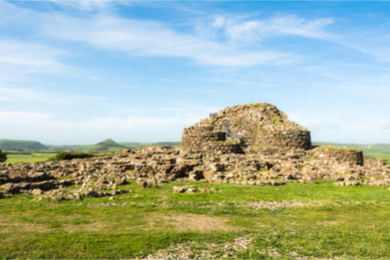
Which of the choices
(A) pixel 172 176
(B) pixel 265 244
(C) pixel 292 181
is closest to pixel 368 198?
(C) pixel 292 181

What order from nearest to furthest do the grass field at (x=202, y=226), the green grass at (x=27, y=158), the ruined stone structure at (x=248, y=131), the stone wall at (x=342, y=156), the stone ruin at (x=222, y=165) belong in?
1. the grass field at (x=202, y=226)
2. the stone ruin at (x=222, y=165)
3. the stone wall at (x=342, y=156)
4. the ruined stone structure at (x=248, y=131)
5. the green grass at (x=27, y=158)

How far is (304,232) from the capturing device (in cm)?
948

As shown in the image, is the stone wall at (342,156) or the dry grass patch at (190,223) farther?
the stone wall at (342,156)

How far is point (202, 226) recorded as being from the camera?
33.4 ft

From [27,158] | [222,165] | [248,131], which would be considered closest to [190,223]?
[222,165]

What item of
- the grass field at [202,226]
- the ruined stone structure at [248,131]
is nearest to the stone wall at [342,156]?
the ruined stone structure at [248,131]

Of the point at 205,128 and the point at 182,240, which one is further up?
the point at 205,128

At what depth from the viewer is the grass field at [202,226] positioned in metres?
7.90

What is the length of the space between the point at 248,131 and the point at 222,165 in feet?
58.6

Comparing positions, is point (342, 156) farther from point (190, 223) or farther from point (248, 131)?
point (190, 223)

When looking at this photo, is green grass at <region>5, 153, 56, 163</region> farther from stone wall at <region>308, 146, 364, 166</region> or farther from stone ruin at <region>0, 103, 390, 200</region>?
stone wall at <region>308, 146, 364, 166</region>

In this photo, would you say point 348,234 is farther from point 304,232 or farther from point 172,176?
point 172,176

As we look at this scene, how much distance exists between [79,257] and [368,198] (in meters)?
14.3

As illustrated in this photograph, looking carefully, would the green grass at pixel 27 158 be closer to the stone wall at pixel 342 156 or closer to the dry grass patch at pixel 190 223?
the dry grass patch at pixel 190 223
